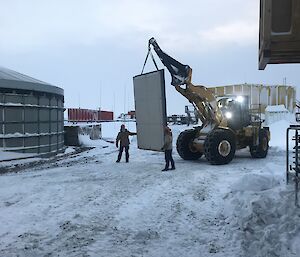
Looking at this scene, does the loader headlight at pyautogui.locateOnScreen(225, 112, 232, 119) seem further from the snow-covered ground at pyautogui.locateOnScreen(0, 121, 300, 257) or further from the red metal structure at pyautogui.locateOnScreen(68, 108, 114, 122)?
the red metal structure at pyautogui.locateOnScreen(68, 108, 114, 122)

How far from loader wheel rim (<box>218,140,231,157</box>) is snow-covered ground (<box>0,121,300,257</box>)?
5.76 feet

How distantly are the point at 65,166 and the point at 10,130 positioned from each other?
3427mm

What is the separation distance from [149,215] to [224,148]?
7185 millimetres

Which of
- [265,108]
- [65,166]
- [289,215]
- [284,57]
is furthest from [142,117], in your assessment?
[265,108]

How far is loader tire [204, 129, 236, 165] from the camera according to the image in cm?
1432

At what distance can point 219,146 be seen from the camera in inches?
570

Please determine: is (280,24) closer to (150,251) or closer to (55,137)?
(150,251)

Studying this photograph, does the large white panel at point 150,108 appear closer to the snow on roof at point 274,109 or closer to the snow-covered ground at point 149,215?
the snow-covered ground at point 149,215

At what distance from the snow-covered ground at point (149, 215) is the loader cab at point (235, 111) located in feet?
12.6

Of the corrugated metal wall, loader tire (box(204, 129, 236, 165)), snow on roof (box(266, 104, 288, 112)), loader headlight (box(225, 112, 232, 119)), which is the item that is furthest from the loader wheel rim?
snow on roof (box(266, 104, 288, 112))

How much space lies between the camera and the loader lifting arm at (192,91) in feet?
48.3

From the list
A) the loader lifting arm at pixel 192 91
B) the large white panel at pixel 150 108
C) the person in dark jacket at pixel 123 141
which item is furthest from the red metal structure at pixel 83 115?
the large white panel at pixel 150 108

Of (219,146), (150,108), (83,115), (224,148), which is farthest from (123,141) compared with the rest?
(83,115)

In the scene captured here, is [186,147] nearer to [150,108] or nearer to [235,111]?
[235,111]
